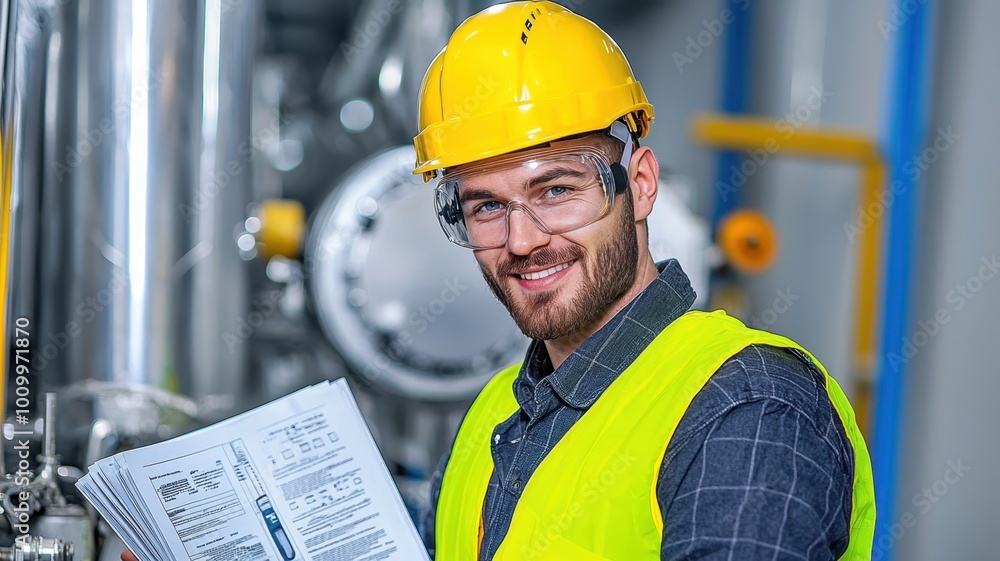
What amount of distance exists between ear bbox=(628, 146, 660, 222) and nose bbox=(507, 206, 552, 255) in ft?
0.56

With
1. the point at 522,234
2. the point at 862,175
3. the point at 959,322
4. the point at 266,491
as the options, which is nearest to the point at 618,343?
the point at 522,234

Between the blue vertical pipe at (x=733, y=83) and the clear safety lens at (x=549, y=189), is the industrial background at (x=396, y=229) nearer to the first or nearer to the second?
the blue vertical pipe at (x=733, y=83)

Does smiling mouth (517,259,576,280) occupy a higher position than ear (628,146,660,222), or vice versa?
ear (628,146,660,222)

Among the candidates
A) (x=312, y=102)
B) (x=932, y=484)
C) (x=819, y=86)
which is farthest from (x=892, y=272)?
(x=312, y=102)

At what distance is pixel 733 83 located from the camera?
3.53 metres

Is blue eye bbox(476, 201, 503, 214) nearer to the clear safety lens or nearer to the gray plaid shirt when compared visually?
the clear safety lens

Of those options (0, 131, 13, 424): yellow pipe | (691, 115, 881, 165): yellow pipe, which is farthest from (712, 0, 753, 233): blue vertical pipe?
(0, 131, 13, 424): yellow pipe

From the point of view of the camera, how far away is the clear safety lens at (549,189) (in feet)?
4.03

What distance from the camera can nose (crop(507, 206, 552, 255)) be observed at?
1219 mm

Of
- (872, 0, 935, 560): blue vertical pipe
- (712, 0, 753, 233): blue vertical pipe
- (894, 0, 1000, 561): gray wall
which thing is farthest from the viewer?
(712, 0, 753, 233): blue vertical pipe

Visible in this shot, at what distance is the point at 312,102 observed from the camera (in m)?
4.12

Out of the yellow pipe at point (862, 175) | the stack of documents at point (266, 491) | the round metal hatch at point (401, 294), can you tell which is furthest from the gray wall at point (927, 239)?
the stack of documents at point (266, 491)

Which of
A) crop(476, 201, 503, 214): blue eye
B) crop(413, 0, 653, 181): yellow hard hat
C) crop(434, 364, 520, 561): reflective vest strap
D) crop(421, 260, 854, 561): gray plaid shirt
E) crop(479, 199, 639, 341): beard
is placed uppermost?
crop(413, 0, 653, 181): yellow hard hat

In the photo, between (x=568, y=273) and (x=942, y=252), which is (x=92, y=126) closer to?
(x=568, y=273)
